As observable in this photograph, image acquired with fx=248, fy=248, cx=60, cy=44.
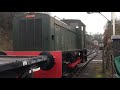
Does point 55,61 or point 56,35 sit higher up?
point 56,35

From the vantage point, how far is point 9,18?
1169 inches

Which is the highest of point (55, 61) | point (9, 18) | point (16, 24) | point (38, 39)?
point (9, 18)

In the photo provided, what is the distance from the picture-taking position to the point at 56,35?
928cm

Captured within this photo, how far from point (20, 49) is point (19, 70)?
4030mm
